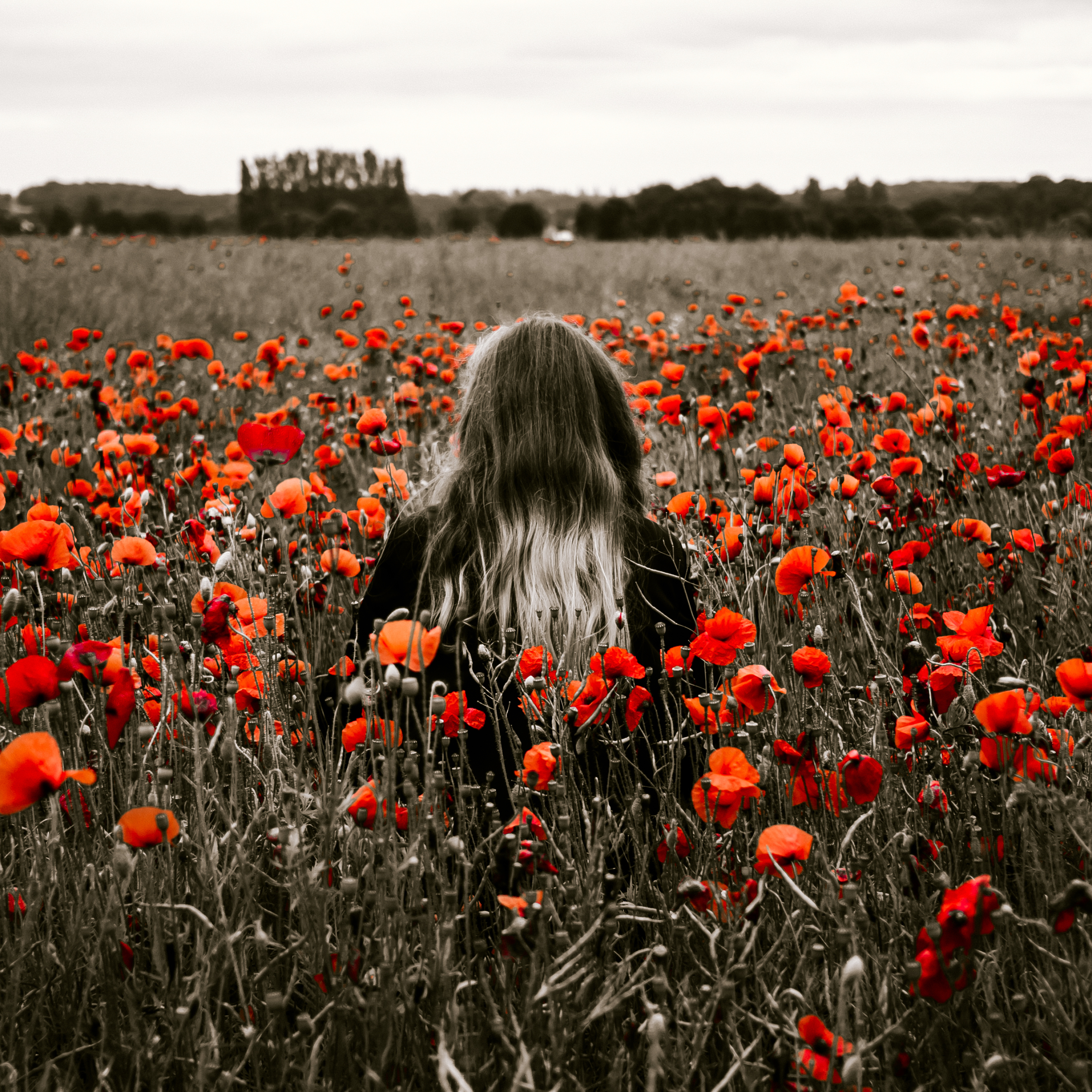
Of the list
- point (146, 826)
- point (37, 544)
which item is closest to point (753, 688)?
point (146, 826)

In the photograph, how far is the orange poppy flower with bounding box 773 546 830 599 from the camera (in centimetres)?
185

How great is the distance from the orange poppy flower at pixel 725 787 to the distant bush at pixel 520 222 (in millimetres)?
25924

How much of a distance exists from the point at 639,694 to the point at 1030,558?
6.28 ft

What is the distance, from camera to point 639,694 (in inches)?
63.1

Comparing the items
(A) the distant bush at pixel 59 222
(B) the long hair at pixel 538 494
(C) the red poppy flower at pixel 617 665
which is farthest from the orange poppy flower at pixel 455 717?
(A) the distant bush at pixel 59 222

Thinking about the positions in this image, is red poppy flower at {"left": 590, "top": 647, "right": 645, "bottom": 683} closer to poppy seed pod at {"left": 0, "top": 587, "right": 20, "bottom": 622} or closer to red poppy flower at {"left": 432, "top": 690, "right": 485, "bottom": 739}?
red poppy flower at {"left": 432, "top": 690, "right": 485, "bottom": 739}

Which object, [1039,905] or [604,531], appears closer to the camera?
[1039,905]

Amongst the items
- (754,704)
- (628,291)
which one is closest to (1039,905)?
(754,704)

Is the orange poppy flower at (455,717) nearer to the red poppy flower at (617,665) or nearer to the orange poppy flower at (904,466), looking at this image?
the red poppy flower at (617,665)

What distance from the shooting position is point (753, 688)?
5.12ft

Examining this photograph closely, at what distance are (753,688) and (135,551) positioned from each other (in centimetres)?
124

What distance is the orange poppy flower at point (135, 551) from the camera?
1.94m

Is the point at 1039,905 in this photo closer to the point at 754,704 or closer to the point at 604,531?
the point at 754,704

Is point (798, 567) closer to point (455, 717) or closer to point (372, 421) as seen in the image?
point (455, 717)
